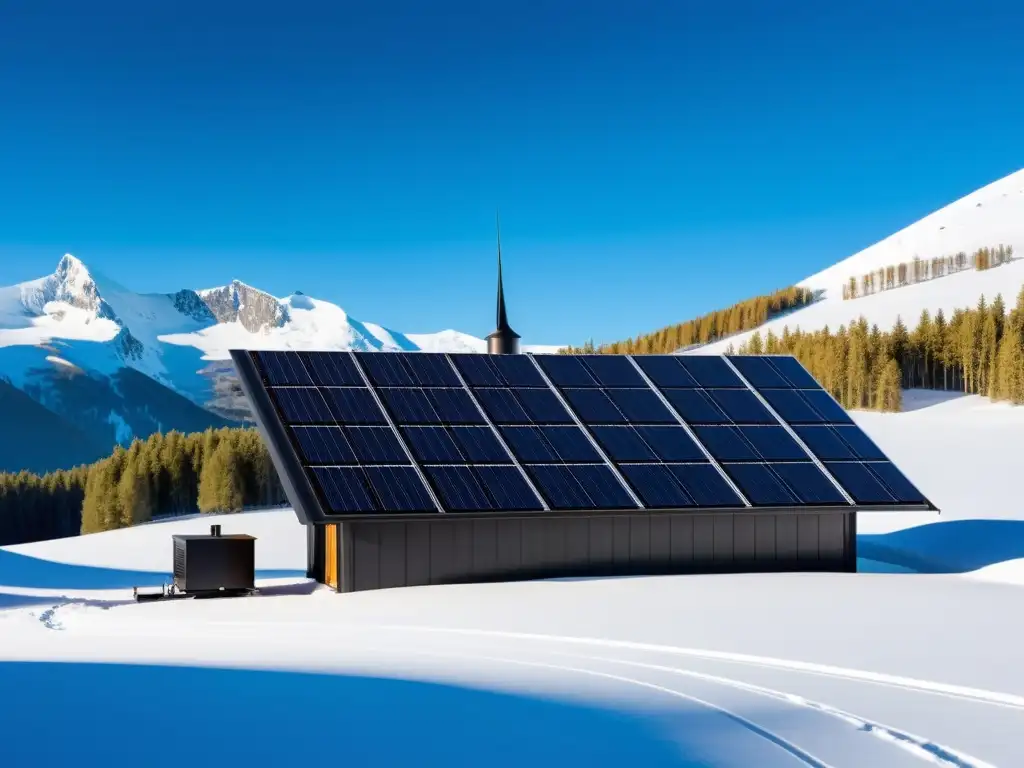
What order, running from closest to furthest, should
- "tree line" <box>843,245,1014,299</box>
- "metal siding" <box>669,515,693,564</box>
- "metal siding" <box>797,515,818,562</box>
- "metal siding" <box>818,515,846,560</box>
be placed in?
"metal siding" <box>669,515,693,564</box> → "metal siding" <box>797,515,818,562</box> → "metal siding" <box>818,515,846,560</box> → "tree line" <box>843,245,1014,299</box>

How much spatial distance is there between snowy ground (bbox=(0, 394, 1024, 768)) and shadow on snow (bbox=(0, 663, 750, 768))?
0.13 ft

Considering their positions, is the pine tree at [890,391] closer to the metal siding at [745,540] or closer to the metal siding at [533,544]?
the metal siding at [745,540]

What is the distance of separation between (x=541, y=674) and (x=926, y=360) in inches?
3619

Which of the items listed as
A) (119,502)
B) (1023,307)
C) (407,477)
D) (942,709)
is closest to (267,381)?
(407,477)

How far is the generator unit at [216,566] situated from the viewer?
22688 mm

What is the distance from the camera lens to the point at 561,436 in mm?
24922

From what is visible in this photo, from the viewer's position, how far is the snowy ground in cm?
1003

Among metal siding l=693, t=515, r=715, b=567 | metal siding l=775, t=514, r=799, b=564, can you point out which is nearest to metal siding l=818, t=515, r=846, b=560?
metal siding l=775, t=514, r=799, b=564

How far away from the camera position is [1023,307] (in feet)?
332

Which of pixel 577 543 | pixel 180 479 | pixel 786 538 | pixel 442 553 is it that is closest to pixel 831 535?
pixel 786 538

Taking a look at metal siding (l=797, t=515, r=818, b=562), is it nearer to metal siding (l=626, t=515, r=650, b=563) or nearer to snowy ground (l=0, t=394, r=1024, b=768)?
snowy ground (l=0, t=394, r=1024, b=768)

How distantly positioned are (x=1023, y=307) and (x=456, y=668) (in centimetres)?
9874

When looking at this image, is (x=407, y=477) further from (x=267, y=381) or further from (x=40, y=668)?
(x=40, y=668)

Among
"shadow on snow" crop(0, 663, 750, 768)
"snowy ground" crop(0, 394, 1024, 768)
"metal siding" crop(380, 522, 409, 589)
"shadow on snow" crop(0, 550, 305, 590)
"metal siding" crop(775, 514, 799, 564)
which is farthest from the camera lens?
"shadow on snow" crop(0, 550, 305, 590)
